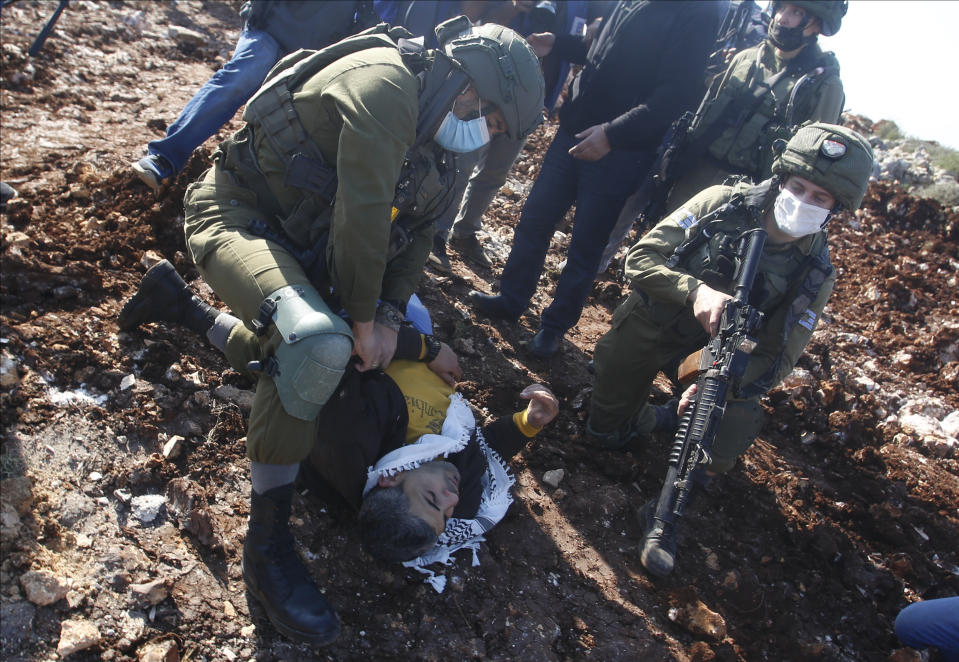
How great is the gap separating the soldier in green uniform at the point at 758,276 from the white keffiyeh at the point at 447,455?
2.76ft

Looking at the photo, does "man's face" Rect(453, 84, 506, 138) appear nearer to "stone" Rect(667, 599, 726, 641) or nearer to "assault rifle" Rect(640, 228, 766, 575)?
"assault rifle" Rect(640, 228, 766, 575)

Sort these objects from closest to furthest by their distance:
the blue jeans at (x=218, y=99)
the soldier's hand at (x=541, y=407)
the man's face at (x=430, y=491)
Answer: the man's face at (x=430, y=491) → the soldier's hand at (x=541, y=407) → the blue jeans at (x=218, y=99)

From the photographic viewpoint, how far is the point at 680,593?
9.62ft

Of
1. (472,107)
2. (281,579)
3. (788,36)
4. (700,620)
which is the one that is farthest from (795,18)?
(281,579)

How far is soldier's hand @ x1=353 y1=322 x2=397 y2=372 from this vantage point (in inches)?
97.8

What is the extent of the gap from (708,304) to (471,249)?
8.36 feet

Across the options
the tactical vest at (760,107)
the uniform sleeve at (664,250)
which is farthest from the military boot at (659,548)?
the tactical vest at (760,107)

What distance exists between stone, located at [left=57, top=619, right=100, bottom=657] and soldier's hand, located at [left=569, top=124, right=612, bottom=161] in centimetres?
326

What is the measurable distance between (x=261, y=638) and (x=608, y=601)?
150 centimetres

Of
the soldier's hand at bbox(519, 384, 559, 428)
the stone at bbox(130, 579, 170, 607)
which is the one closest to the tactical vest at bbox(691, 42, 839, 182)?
the soldier's hand at bbox(519, 384, 559, 428)

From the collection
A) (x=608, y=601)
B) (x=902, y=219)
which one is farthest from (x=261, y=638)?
(x=902, y=219)

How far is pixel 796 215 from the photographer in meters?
3.01

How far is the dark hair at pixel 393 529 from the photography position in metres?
2.49

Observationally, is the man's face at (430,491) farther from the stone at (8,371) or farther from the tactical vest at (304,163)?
the stone at (8,371)
